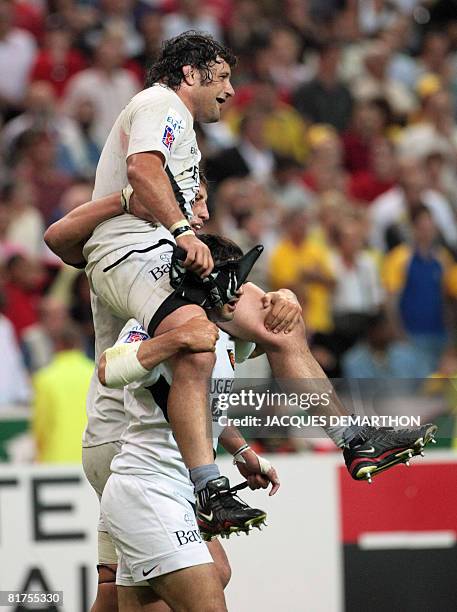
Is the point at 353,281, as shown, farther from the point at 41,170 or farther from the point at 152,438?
the point at 152,438

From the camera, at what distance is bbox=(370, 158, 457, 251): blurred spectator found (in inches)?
422

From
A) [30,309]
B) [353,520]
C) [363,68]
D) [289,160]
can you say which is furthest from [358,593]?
[363,68]

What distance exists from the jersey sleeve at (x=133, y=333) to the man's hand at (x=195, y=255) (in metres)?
0.40

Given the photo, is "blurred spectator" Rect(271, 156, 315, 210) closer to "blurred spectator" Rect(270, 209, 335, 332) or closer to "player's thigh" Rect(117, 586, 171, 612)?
"blurred spectator" Rect(270, 209, 335, 332)

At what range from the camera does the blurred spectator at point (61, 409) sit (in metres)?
7.48

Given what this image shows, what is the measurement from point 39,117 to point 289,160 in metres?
2.11

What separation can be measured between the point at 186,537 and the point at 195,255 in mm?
976

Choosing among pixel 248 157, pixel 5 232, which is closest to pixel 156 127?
pixel 5 232

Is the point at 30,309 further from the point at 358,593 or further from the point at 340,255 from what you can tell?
the point at 358,593

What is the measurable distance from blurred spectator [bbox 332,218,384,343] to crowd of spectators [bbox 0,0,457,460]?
0.01 m


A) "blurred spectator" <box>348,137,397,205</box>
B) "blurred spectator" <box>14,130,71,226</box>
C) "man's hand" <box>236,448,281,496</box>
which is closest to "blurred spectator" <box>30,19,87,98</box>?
"blurred spectator" <box>14,130,71,226</box>

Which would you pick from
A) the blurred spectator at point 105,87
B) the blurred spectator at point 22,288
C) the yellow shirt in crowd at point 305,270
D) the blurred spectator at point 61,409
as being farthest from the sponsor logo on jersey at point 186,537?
the blurred spectator at point 105,87

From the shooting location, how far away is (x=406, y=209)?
1084 cm

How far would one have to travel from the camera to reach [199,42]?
4641 millimetres
